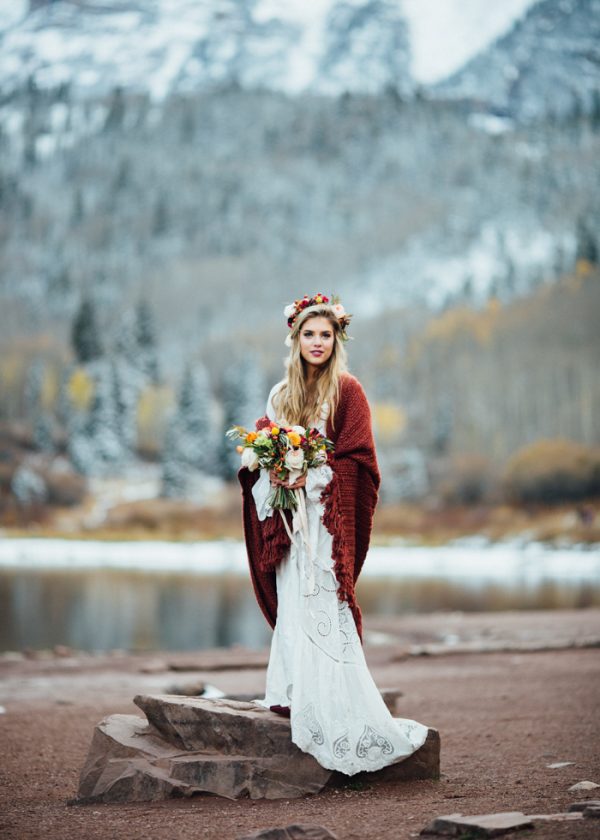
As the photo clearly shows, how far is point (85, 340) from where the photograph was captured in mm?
108000

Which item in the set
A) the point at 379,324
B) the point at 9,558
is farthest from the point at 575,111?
the point at 9,558

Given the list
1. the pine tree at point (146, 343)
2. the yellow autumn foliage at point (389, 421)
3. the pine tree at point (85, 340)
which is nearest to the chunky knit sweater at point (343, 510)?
the yellow autumn foliage at point (389, 421)

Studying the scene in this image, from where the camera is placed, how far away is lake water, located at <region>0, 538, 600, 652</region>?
22.8m

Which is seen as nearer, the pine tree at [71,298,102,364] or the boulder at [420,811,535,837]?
the boulder at [420,811,535,837]

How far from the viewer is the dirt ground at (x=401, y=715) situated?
5473mm

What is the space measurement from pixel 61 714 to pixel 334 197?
179 m

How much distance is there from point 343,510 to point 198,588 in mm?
30780

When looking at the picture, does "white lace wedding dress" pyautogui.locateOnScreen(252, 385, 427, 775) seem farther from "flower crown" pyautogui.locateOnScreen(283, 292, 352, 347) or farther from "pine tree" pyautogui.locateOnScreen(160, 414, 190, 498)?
"pine tree" pyautogui.locateOnScreen(160, 414, 190, 498)

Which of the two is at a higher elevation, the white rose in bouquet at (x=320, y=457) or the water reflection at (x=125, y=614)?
the white rose in bouquet at (x=320, y=457)

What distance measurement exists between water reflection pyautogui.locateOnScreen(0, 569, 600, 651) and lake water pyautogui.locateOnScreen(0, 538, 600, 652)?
0.03m

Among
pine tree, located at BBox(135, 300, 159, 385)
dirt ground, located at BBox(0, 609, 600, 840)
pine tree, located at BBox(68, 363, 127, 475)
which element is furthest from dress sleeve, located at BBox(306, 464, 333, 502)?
pine tree, located at BBox(135, 300, 159, 385)

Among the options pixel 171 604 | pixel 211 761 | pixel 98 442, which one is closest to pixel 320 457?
pixel 211 761

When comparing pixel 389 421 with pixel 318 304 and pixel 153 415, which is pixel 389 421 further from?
pixel 318 304

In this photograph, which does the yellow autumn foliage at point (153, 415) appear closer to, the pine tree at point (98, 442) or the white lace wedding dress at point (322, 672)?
the pine tree at point (98, 442)
